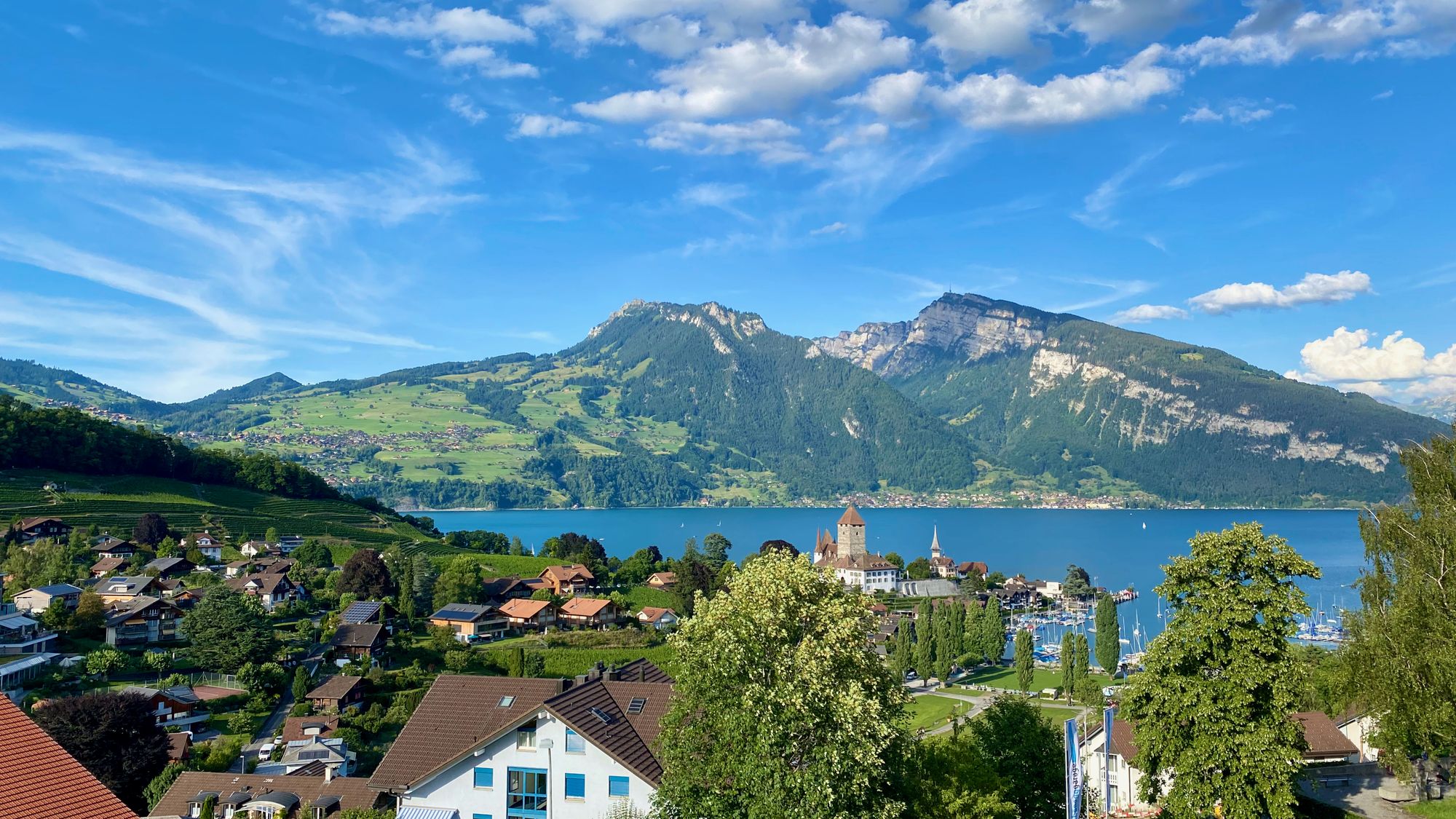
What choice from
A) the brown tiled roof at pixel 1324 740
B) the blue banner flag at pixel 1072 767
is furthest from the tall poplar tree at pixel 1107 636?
the blue banner flag at pixel 1072 767

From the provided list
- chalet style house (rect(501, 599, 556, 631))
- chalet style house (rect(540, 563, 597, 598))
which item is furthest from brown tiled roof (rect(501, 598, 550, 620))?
chalet style house (rect(540, 563, 597, 598))

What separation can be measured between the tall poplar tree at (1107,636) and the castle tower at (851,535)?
192 feet

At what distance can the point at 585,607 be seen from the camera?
69.4 m

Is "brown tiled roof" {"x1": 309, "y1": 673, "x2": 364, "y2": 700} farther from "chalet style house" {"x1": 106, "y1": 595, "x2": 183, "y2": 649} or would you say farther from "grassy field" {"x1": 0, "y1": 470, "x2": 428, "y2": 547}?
"grassy field" {"x1": 0, "y1": 470, "x2": 428, "y2": 547}

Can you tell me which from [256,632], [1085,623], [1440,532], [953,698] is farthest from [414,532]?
[1440,532]

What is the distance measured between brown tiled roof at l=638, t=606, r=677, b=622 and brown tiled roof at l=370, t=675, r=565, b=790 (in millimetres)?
46588

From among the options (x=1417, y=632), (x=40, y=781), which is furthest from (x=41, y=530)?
(x=1417, y=632)

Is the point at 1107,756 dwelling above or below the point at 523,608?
above

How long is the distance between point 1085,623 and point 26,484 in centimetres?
11513

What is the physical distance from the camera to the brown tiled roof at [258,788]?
25.8 meters

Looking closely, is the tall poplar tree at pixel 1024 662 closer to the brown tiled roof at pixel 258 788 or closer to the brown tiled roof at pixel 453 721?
the brown tiled roof at pixel 453 721

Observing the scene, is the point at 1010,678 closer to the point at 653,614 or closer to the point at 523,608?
the point at 653,614

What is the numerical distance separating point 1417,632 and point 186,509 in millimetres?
95229

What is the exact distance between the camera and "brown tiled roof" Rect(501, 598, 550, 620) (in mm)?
66188
